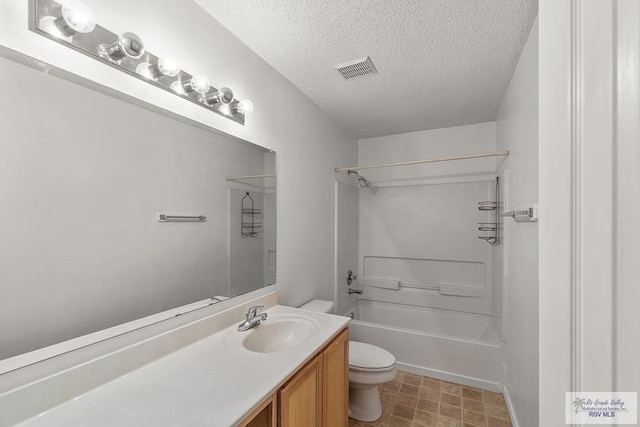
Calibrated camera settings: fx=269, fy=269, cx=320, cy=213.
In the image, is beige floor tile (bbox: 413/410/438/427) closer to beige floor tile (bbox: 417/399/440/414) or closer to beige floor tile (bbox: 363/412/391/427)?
beige floor tile (bbox: 417/399/440/414)

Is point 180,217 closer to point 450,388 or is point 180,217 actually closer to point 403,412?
point 403,412

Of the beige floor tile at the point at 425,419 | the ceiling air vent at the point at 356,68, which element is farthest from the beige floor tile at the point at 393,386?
the ceiling air vent at the point at 356,68

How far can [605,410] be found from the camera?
32 centimetres

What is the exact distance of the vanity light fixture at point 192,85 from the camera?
1273 mm

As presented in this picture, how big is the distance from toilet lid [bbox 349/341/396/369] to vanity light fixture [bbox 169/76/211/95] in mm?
1991

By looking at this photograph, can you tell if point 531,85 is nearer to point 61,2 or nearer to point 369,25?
point 369,25

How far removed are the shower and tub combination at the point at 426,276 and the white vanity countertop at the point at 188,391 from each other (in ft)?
5.86

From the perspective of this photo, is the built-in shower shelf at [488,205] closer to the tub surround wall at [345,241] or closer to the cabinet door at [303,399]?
the tub surround wall at [345,241]

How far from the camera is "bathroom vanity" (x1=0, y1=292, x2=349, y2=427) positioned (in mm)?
794

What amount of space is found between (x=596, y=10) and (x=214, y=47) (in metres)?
1.62

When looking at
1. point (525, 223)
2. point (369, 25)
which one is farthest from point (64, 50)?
point (525, 223)

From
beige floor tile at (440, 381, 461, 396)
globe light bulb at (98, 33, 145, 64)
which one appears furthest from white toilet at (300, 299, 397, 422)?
globe light bulb at (98, 33, 145, 64)

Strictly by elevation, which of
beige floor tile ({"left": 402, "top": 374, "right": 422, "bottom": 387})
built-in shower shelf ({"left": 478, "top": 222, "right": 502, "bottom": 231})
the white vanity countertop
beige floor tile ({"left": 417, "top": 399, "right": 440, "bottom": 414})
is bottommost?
beige floor tile ({"left": 402, "top": 374, "right": 422, "bottom": 387})

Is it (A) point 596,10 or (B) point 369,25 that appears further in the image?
(B) point 369,25
